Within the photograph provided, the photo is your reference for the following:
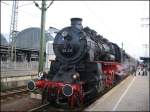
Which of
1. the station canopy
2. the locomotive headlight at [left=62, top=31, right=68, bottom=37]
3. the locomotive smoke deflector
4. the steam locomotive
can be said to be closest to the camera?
the steam locomotive

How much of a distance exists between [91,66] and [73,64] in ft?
2.90

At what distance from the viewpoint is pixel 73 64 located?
561 inches

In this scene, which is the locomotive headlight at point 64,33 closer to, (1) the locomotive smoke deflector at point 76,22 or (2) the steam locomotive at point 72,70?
(2) the steam locomotive at point 72,70

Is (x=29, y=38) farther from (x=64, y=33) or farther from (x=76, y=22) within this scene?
(x=64, y=33)

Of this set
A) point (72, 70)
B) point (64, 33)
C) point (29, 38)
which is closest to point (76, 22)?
point (64, 33)

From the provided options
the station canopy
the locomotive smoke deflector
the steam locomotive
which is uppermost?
the station canopy

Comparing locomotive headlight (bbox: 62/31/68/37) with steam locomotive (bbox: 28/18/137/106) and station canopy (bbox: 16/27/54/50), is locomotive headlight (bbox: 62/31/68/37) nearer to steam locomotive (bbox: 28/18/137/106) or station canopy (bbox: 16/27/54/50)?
steam locomotive (bbox: 28/18/137/106)

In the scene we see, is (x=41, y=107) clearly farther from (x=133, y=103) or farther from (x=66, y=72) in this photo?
(x=133, y=103)

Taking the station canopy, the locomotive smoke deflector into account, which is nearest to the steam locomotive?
the locomotive smoke deflector

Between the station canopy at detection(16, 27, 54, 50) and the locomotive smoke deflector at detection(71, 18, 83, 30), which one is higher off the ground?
the station canopy at detection(16, 27, 54, 50)

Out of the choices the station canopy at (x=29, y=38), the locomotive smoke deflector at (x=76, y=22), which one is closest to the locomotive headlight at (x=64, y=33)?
the locomotive smoke deflector at (x=76, y=22)

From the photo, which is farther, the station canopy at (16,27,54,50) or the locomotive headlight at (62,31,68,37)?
the station canopy at (16,27,54,50)

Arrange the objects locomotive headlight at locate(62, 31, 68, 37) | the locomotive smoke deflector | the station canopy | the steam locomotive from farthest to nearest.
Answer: the station canopy
the locomotive smoke deflector
locomotive headlight at locate(62, 31, 68, 37)
the steam locomotive

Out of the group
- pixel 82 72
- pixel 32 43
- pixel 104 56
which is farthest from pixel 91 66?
pixel 32 43
